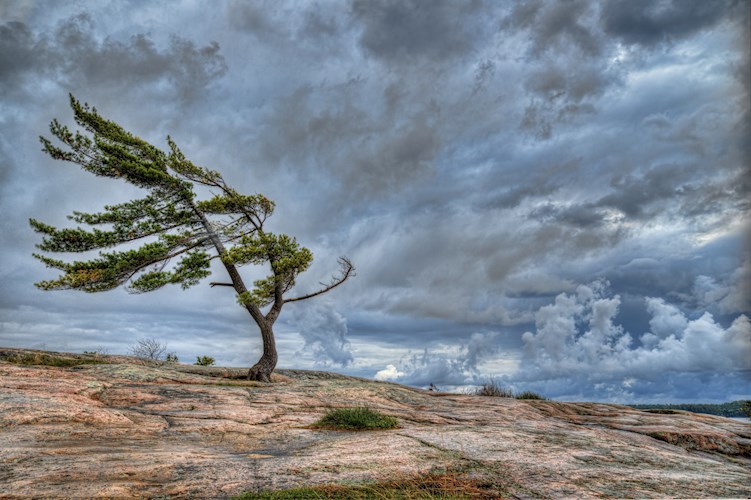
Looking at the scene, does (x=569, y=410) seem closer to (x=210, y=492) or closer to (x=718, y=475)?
(x=718, y=475)

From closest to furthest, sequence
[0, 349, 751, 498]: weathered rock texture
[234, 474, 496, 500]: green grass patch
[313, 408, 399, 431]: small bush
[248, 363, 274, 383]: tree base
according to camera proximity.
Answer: [234, 474, 496, 500]: green grass patch
[0, 349, 751, 498]: weathered rock texture
[313, 408, 399, 431]: small bush
[248, 363, 274, 383]: tree base

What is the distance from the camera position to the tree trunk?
2138cm

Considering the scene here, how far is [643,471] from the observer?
7434mm

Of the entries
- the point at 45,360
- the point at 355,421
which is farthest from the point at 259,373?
the point at 355,421

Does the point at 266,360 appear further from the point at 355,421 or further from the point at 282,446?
the point at 282,446

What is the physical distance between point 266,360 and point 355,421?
11.6 m

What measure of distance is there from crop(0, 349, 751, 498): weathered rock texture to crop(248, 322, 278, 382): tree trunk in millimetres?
4554

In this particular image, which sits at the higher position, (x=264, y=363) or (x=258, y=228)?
(x=258, y=228)

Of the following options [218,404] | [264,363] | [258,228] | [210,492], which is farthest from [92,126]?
[210,492]

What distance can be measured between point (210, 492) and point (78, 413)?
644 cm

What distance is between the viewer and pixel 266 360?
21.9 m

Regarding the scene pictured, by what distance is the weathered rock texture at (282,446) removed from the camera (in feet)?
19.7

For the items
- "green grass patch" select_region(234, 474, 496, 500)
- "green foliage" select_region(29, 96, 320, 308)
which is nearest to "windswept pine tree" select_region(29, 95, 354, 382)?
"green foliage" select_region(29, 96, 320, 308)

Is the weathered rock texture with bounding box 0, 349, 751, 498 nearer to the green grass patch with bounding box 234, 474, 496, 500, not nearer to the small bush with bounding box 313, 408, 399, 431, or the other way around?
the green grass patch with bounding box 234, 474, 496, 500
